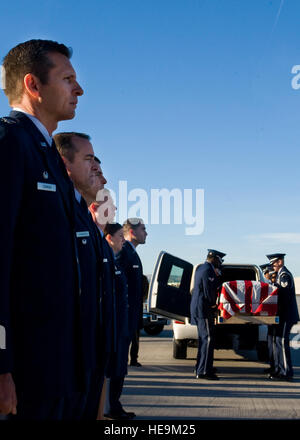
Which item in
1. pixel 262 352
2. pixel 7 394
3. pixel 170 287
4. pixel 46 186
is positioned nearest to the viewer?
pixel 7 394

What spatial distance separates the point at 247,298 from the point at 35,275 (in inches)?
356

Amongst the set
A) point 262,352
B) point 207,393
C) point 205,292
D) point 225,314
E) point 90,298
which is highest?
point 90,298

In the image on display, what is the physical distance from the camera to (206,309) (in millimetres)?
9664

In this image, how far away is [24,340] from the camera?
6.67 ft

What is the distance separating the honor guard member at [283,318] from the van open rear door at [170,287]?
80.9 inches

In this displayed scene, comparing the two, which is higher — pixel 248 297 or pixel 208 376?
pixel 248 297

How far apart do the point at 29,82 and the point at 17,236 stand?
2.31ft

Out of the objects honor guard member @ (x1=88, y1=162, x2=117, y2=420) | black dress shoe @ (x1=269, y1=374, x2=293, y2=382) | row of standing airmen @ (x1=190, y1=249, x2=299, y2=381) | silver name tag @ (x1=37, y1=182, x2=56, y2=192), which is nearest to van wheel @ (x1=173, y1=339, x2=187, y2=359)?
row of standing airmen @ (x1=190, y1=249, x2=299, y2=381)

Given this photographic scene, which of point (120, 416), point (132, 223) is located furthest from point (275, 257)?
point (120, 416)

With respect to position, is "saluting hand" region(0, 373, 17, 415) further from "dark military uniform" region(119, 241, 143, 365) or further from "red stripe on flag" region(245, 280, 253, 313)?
"red stripe on flag" region(245, 280, 253, 313)

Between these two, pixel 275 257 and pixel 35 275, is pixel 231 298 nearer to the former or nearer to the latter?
pixel 275 257

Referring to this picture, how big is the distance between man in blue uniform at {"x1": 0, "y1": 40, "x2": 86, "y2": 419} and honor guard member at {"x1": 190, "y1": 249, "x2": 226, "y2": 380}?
7.44m

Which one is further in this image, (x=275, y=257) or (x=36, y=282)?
(x=275, y=257)
